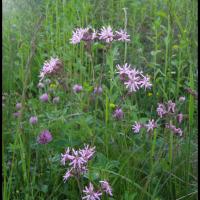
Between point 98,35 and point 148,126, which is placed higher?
point 98,35

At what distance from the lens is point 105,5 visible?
10.6ft

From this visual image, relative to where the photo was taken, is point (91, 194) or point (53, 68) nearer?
point (91, 194)

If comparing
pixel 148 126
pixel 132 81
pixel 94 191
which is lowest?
pixel 94 191

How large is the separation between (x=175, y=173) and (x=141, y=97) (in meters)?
0.84

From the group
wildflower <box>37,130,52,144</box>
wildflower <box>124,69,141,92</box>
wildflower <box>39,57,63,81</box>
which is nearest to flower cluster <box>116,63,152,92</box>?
wildflower <box>124,69,141,92</box>

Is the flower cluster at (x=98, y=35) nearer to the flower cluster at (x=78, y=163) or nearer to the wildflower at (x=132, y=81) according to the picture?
the wildflower at (x=132, y=81)

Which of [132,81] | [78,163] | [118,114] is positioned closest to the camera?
[78,163]

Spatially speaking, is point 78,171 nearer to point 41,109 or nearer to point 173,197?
point 173,197

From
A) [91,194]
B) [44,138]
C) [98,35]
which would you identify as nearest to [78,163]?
[91,194]

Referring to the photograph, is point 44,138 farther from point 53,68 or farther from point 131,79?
point 131,79

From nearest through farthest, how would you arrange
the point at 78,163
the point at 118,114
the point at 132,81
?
the point at 78,163 < the point at 132,81 < the point at 118,114

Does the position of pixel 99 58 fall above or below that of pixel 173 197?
above

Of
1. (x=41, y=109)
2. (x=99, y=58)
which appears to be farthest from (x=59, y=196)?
(x=99, y=58)

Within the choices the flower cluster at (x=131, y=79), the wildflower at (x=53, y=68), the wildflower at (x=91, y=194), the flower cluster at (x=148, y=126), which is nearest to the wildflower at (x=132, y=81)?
the flower cluster at (x=131, y=79)
